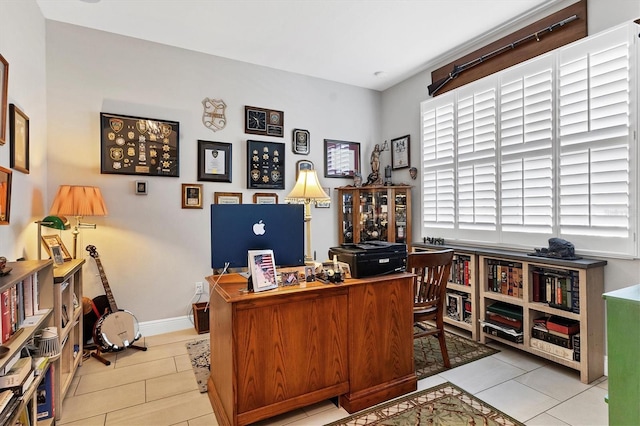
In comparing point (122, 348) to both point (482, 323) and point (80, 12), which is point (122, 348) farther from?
point (482, 323)

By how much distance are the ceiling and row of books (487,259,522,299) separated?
2265 millimetres

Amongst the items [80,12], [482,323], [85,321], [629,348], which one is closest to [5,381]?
[85,321]

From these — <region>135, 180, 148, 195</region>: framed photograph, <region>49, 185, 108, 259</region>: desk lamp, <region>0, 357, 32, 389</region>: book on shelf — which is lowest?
<region>0, 357, 32, 389</region>: book on shelf

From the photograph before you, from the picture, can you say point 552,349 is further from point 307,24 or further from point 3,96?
point 3,96

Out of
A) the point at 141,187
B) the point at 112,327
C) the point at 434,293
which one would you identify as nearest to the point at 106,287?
the point at 112,327

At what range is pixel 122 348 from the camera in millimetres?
2914

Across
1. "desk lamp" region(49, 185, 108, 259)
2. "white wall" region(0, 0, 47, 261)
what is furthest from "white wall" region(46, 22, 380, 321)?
"desk lamp" region(49, 185, 108, 259)

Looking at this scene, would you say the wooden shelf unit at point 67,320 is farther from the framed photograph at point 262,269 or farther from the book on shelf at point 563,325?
the book on shelf at point 563,325

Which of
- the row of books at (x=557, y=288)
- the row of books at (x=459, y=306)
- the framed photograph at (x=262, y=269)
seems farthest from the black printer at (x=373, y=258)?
the row of books at (x=459, y=306)

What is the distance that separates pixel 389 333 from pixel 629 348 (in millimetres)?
1296

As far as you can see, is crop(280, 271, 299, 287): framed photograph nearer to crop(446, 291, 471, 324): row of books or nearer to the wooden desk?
the wooden desk

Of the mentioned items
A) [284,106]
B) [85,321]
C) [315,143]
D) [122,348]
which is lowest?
[122,348]

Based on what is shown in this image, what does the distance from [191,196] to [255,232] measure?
1.93 meters

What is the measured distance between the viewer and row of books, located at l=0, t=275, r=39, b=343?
56.7 inches
